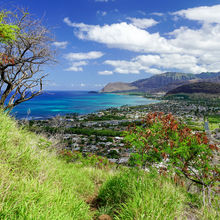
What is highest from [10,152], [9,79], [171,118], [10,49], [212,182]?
→ [10,49]

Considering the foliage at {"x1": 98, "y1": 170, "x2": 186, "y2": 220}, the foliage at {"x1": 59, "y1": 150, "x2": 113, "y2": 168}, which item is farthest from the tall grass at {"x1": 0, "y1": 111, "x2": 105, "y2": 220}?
the foliage at {"x1": 59, "y1": 150, "x2": 113, "y2": 168}

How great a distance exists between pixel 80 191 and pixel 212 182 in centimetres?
502

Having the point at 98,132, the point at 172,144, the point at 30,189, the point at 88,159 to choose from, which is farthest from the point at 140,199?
the point at 98,132

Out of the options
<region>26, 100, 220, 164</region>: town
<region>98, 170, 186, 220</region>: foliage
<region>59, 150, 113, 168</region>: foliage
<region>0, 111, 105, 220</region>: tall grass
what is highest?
<region>0, 111, 105, 220</region>: tall grass

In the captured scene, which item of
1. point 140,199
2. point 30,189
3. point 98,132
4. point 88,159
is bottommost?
point 98,132

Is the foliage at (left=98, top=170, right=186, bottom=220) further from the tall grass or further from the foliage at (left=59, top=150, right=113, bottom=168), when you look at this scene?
the foliage at (left=59, top=150, right=113, bottom=168)

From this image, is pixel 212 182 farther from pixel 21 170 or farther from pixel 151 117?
pixel 21 170

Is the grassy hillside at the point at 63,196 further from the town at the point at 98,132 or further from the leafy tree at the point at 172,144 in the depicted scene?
the town at the point at 98,132

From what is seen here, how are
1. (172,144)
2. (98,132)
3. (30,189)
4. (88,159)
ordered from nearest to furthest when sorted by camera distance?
(30,189), (172,144), (88,159), (98,132)

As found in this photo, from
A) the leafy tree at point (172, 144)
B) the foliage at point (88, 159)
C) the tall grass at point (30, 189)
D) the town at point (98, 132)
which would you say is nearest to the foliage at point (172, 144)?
the leafy tree at point (172, 144)

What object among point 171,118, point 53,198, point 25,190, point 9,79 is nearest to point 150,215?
point 53,198

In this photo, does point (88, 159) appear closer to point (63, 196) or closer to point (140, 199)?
point (63, 196)

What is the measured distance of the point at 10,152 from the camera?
4.35m

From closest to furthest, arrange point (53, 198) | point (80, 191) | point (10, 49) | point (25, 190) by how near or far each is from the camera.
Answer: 1. point (25, 190)
2. point (53, 198)
3. point (80, 191)
4. point (10, 49)
